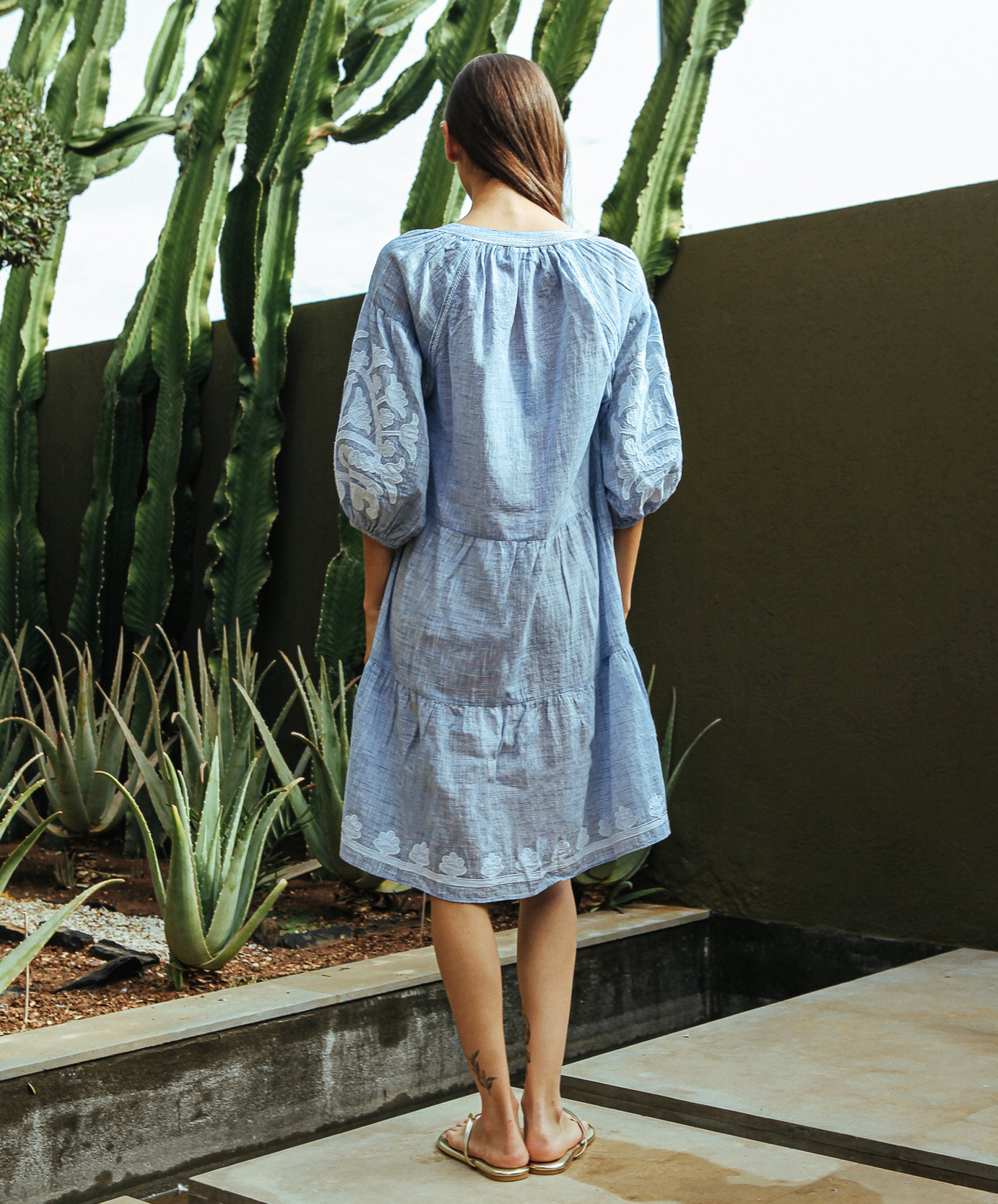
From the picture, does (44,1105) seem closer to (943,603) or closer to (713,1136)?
(713,1136)

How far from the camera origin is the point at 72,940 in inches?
110

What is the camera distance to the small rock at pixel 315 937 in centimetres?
285

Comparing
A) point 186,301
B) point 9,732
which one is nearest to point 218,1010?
point 9,732

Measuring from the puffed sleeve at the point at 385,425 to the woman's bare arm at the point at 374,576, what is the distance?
3cm

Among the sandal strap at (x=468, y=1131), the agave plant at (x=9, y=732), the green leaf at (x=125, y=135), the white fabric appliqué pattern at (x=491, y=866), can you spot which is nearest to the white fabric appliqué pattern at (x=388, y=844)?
the white fabric appliqué pattern at (x=491, y=866)

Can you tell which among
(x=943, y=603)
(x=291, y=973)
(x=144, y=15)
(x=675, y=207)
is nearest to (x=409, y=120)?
(x=675, y=207)

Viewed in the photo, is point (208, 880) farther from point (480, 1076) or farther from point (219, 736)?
point (480, 1076)

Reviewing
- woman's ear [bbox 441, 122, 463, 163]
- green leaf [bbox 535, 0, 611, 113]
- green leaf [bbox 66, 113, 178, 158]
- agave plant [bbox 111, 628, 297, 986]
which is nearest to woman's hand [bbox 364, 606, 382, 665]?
woman's ear [bbox 441, 122, 463, 163]

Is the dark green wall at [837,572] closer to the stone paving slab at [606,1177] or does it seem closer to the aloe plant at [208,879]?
the aloe plant at [208,879]

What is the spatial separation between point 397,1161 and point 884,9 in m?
3.41

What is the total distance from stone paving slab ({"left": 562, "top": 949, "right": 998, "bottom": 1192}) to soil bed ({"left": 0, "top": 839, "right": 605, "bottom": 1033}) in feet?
2.86

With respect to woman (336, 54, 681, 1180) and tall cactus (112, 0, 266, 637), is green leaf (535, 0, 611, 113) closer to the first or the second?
tall cactus (112, 0, 266, 637)

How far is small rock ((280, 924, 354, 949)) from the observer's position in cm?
285

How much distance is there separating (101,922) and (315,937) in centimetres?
58
